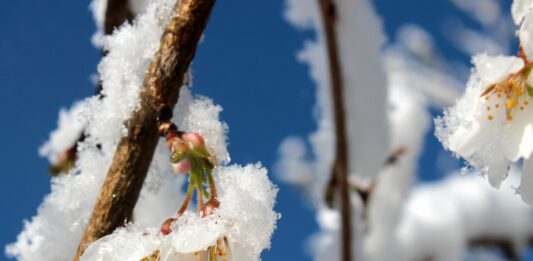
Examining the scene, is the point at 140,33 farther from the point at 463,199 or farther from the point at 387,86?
the point at 463,199

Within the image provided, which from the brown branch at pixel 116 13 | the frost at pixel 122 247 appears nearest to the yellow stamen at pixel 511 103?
the frost at pixel 122 247

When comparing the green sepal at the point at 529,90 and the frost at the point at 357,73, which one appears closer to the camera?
the green sepal at the point at 529,90

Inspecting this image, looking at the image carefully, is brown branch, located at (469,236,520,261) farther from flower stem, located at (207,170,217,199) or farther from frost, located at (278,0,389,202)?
flower stem, located at (207,170,217,199)

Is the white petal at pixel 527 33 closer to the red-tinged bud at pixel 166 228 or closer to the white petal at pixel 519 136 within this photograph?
the white petal at pixel 519 136

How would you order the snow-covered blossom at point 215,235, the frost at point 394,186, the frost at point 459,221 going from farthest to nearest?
the frost at point 459,221 < the frost at point 394,186 < the snow-covered blossom at point 215,235

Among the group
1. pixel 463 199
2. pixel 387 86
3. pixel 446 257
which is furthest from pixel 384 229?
pixel 463 199

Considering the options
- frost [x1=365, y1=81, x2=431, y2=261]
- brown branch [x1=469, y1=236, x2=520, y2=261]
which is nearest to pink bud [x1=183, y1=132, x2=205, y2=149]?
frost [x1=365, y1=81, x2=431, y2=261]
